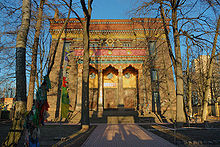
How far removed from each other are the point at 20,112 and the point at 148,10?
10.3 m

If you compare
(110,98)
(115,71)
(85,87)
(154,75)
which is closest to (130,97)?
(110,98)

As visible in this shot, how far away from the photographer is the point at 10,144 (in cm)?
446

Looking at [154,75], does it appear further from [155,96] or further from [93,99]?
[93,99]

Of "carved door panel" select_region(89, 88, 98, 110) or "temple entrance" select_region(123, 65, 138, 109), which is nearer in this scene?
"carved door panel" select_region(89, 88, 98, 110)

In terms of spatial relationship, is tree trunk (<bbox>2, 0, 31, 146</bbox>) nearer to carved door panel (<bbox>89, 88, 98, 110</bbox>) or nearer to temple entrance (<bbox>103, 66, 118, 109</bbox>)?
temple entrance (<bbox>103, 66, 118, 109</bbox>)

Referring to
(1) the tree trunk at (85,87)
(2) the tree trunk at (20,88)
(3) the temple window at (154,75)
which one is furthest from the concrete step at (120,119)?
(2) the tree trunk at (20,88)

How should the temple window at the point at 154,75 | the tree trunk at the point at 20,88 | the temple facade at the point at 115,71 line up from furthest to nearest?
the temple window at the point at 154,75
the temple facade at the point at 115,71
the tree trunk at the point at 20,88

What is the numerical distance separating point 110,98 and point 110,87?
1737mm

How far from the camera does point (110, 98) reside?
2283 cm

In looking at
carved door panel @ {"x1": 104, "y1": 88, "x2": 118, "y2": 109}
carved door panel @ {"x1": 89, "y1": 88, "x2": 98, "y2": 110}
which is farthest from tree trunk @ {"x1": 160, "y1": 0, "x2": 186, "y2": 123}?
carved door panel @ {"x1": 89, "y1": 88, "x2": 98, "y2": 110}

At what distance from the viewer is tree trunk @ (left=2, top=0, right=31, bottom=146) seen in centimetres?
451

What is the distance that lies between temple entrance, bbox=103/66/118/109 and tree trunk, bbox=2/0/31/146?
57.9 ft

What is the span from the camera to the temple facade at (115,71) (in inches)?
795

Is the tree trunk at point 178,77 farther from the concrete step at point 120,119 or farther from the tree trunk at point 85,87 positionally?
the concrete step at point 120,119
